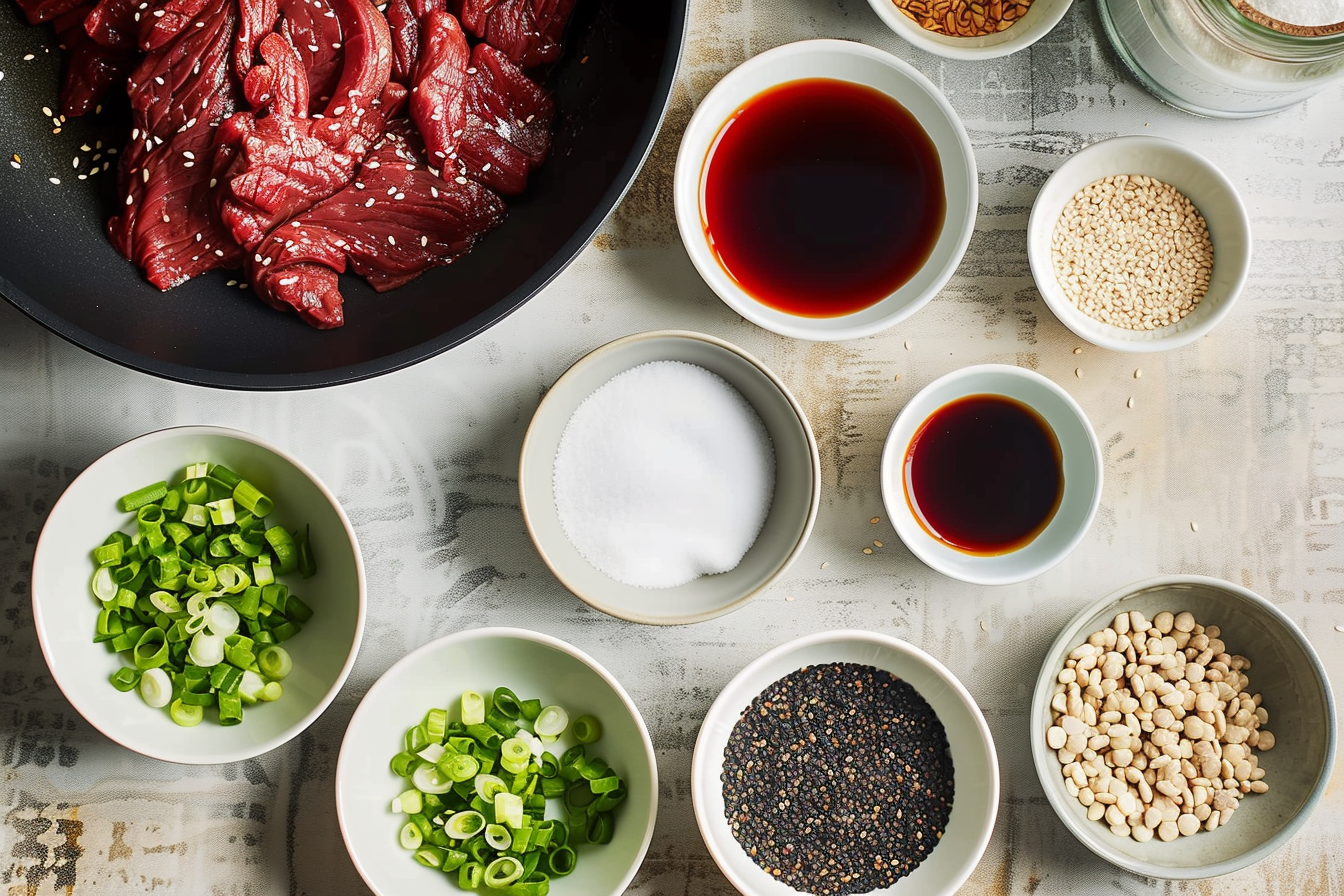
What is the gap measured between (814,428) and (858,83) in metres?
0.70

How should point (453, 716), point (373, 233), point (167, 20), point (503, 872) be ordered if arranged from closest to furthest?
point (167, 20) → point (373, 233) → point (503, 872) → point (453, 716)

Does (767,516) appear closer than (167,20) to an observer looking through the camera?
No

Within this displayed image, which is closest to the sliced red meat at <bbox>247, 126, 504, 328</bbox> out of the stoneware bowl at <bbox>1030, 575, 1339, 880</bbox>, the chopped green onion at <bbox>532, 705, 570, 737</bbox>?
the chopped green onion at <bbox>532, 705, 570, 737</bbox>

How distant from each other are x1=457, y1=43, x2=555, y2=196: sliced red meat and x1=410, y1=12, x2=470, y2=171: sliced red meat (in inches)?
0.7

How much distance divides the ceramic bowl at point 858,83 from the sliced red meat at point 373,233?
411 millimetres

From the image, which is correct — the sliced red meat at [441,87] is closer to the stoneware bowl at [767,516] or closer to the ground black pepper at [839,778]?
the stoneware bowl at [767,516]

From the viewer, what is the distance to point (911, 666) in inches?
A: 76.4

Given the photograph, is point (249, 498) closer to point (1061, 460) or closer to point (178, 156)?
point (178, 156)

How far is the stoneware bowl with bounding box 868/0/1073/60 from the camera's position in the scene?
185 centimetres

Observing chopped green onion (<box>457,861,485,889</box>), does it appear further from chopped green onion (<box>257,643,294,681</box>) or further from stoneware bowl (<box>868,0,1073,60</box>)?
stoneware bowl (<box>868,0,1073,60</box>)

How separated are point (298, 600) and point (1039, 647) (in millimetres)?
1521

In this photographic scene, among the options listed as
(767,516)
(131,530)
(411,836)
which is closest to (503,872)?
(411,836)

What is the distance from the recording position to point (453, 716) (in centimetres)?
196

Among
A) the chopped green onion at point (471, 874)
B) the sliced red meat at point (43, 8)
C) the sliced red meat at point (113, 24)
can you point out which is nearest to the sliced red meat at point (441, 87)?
the sliced red meat at point (113, 24)
